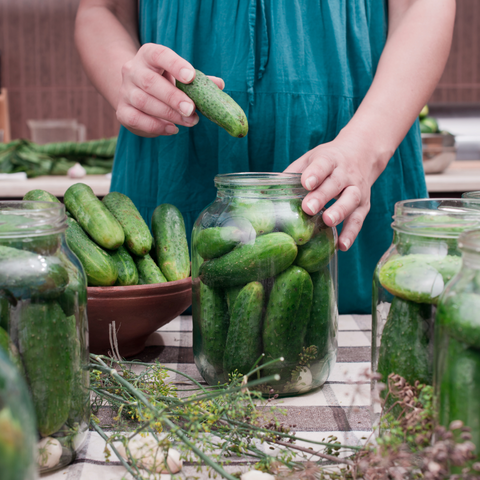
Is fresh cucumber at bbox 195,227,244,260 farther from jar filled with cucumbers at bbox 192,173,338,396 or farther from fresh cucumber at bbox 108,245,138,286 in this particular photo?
fresh cucumber at bbox 108,245,138,286

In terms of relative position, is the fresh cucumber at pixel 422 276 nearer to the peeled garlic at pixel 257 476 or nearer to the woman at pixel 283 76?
the peeled garlic at pixel 257 476

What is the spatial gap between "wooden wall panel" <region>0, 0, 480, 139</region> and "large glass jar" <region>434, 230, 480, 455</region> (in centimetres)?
398

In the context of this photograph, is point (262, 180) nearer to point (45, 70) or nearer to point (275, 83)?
point (275, 83)

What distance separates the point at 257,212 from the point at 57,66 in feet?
13.2

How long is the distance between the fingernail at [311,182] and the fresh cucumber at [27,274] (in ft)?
1.06

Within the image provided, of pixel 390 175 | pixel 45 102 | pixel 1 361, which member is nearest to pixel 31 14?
pixel 45 102

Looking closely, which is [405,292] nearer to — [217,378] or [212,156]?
[217,378]

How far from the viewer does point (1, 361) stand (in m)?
0.28

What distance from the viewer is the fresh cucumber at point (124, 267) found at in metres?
0.78

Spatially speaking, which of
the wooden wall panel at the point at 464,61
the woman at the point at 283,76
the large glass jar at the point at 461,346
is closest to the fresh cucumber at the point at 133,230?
the woman at the point at 283,76

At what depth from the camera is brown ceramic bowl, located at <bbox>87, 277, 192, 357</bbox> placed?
73 centimetres

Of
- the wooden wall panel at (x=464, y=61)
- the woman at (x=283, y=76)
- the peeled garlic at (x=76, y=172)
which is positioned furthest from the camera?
the wooden wall panel at (x=464, y=61)

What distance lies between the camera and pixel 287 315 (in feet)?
2.04

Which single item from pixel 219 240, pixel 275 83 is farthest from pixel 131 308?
pixel 275 83
